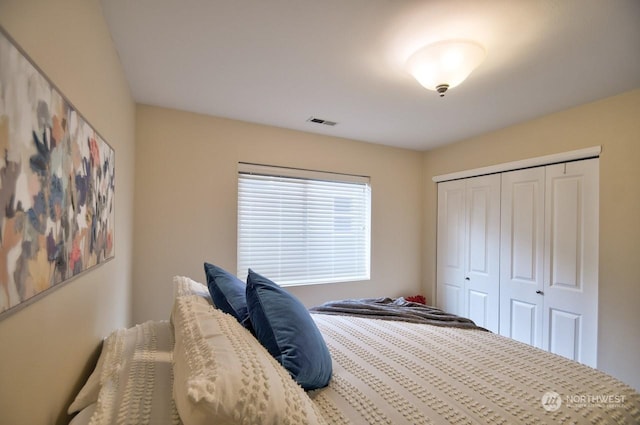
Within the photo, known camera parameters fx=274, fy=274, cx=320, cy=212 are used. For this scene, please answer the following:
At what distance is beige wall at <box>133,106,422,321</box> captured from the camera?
2383 mm

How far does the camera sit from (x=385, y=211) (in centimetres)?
356

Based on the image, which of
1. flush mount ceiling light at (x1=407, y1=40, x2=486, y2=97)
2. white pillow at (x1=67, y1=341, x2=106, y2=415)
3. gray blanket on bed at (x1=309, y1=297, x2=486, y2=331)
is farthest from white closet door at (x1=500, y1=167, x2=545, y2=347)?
white pillow at (x1=67, y1=341, x2=106, y2=415)

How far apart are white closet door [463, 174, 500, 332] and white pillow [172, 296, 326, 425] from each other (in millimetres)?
2907

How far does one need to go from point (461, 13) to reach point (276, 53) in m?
1.00

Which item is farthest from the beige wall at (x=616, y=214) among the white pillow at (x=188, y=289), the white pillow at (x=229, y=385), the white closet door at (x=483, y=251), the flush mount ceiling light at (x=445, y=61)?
the white pillow at (x=188, y=289)

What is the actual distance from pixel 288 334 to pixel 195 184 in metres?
1.96

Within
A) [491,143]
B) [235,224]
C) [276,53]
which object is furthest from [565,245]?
[235,224]

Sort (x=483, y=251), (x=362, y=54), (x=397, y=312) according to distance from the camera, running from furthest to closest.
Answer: (x=483, y=251) < (x=397, y=312) < (x=362, y=54)

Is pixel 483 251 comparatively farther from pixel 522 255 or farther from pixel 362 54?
pixel 362 54

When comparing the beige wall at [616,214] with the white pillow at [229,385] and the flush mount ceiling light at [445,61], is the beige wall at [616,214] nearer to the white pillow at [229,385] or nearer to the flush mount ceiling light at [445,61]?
the flush mount ceiling light at [445,61]

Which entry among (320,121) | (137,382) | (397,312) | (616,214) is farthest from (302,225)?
(616,214)

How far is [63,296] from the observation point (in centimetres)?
92

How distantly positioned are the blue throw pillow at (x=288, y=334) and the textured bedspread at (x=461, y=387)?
9 cm

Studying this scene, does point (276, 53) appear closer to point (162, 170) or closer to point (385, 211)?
point (162, 170)
